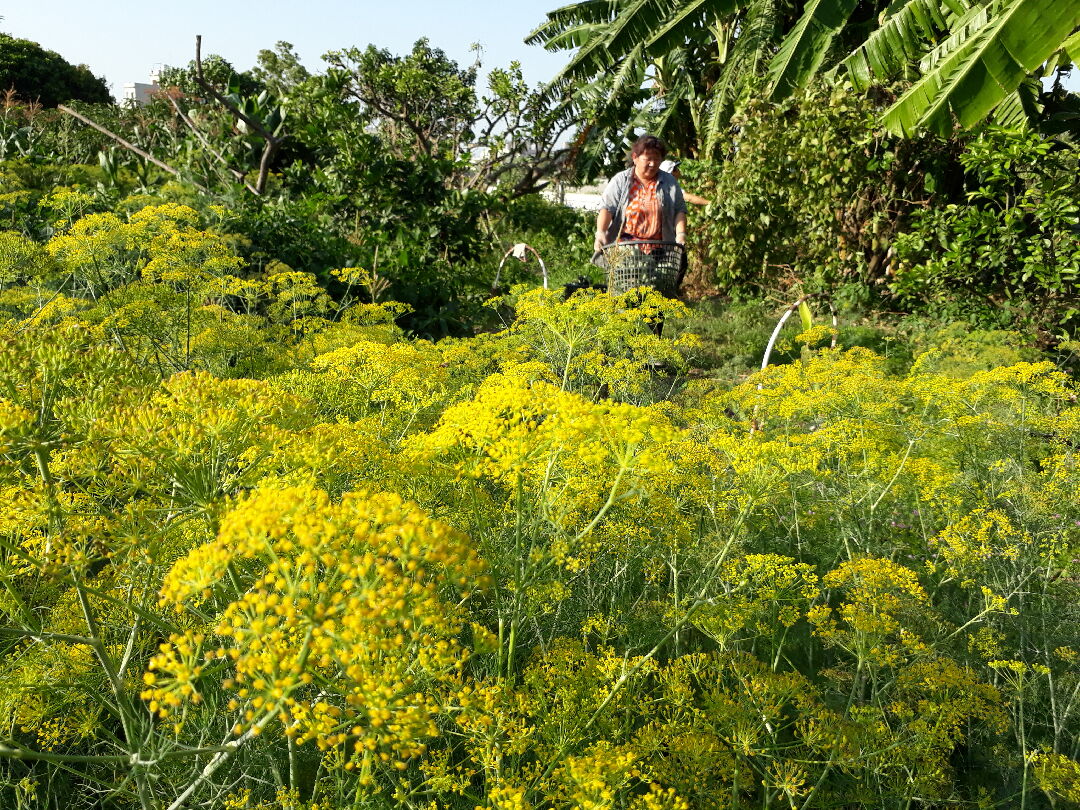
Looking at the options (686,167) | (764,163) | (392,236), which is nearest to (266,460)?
(392,236)

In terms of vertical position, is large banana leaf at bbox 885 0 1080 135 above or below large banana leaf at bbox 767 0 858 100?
below

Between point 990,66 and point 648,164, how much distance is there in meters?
2.68

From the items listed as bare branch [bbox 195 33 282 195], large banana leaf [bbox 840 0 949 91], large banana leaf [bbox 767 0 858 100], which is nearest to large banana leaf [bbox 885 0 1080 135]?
large banana leaf [bbox 840 0 949 91]

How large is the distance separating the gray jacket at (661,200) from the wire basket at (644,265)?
1.31 ft

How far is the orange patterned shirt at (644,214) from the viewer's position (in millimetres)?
6570

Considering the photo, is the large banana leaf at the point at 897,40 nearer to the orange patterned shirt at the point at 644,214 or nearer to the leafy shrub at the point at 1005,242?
the leafy shrub at the point at 1005,242

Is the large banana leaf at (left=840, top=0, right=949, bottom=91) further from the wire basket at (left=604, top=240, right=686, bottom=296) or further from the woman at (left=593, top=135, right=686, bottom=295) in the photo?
the wire basket at (left=604, top=240, right=686, bottom=296)

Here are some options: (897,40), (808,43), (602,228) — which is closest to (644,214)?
(602,228)

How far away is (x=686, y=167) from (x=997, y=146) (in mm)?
5326

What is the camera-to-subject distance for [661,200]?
258 inches

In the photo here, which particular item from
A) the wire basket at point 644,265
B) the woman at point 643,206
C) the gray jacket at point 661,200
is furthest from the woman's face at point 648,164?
A: the wire basket at point 644,265

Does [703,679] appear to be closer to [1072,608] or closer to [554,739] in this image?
[554,739]

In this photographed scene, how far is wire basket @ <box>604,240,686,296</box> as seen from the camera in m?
5.94

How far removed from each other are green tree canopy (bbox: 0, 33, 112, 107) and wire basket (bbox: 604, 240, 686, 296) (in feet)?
106
